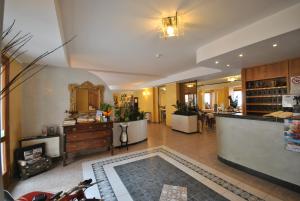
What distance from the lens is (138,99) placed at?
12219mm

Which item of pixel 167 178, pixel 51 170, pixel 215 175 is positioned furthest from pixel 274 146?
pixel 51 170

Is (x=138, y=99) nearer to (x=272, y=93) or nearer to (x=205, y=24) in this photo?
(x=272, y=93)

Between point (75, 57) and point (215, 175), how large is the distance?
4433 millimetres

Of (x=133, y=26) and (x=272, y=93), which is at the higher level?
(x=133, y=26)

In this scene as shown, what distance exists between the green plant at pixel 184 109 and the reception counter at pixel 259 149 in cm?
320

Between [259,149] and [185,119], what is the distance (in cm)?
378

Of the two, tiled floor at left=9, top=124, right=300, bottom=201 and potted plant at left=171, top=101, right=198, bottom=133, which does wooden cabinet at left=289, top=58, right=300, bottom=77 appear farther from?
potted plant at left=171, top=101, right=198, bottom=133

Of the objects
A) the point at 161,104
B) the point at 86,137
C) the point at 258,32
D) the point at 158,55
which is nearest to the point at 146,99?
the point at 161,104

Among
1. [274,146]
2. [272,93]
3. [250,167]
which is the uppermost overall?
[272,93]

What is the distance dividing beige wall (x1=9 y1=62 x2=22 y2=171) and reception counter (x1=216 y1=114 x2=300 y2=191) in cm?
457

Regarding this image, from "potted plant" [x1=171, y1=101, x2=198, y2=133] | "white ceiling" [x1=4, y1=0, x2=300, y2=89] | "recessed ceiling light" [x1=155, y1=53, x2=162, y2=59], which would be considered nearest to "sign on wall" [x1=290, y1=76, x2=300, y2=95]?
"white ceiling" [x1=4, y1=0, x2=300, y2=89]

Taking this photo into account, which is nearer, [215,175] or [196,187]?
[196,187]

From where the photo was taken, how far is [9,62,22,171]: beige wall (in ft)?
9.99

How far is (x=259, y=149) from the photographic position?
2.85 m
